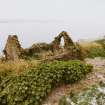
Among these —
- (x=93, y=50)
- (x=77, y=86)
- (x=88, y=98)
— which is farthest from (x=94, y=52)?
(x=88, y=98)

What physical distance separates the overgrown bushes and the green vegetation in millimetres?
656

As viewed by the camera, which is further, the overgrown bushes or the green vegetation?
the overgrown bushes

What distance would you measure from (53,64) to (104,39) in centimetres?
1148

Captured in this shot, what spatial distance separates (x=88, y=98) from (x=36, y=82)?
5.12ft

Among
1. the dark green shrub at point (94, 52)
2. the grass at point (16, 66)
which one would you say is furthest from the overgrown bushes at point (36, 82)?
the dark green shrub at point (94, 52)

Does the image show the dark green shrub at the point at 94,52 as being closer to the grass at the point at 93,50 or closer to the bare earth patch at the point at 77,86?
the grass at the point at 93,50

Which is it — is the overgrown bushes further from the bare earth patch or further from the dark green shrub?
the dark green shrub

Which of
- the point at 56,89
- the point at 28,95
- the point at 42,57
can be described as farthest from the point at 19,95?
the point at 42,57

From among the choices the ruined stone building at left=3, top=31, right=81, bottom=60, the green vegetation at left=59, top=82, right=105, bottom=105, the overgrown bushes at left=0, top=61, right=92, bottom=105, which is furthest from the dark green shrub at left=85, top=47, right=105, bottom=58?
the green vegetation at left=59, top=82, right=105, bottom=105

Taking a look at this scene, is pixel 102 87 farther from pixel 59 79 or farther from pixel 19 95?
pixel 19 95

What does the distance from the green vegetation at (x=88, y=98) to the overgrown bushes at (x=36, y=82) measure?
0.66 metres

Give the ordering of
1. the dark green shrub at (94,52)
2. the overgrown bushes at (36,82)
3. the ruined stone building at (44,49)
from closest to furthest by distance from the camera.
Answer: the overgrown bushes at (36,82), the ruined stone building at (44,49), the dark green shrub at (94,52)

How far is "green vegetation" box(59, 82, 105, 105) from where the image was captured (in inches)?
412

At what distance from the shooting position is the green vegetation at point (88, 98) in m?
10.5
